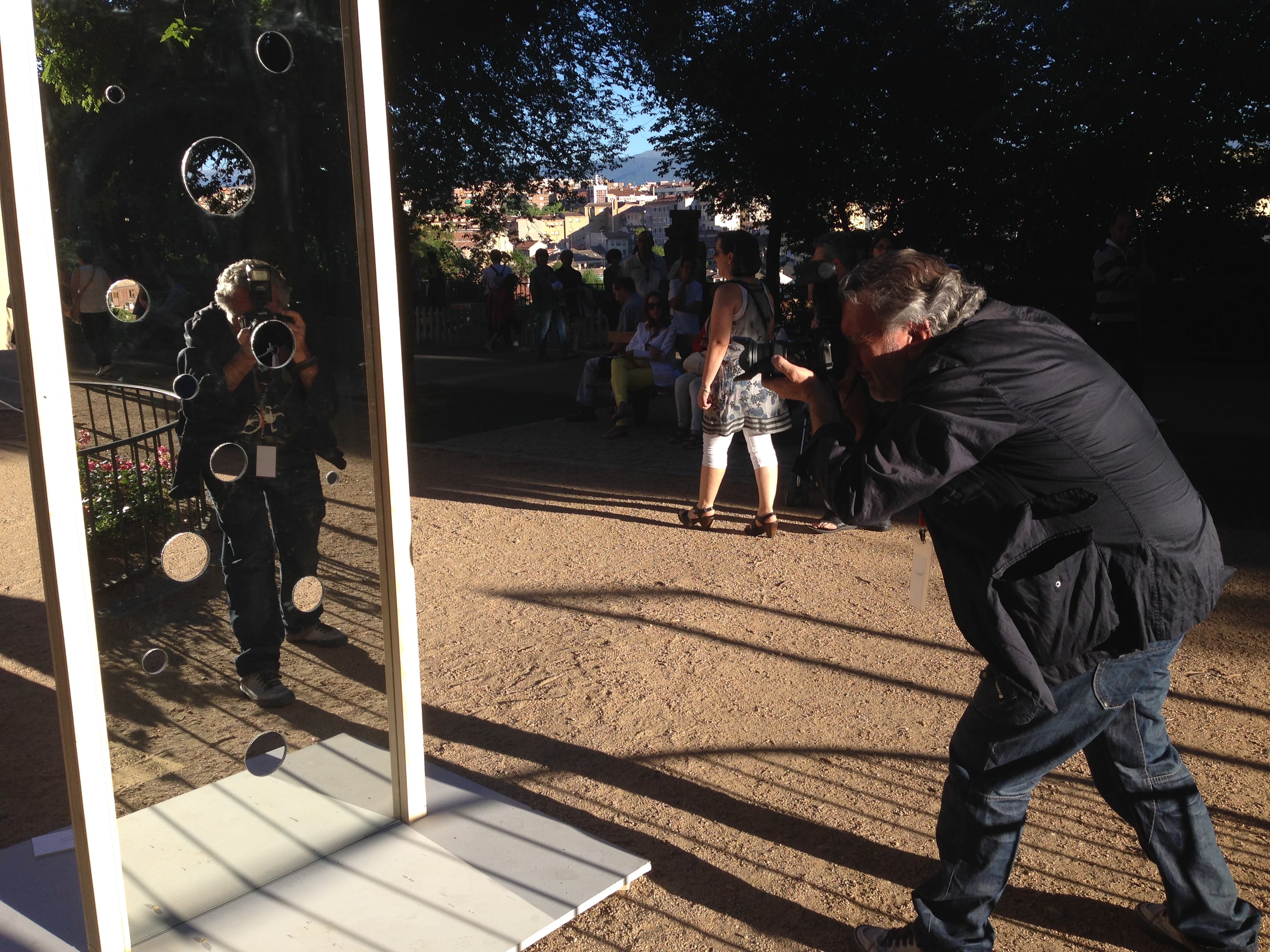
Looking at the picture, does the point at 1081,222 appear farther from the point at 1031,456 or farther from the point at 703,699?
the point at 1031,456

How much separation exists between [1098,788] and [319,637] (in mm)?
2015

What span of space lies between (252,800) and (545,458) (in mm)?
5760

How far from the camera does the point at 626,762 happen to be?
3564 millimetres

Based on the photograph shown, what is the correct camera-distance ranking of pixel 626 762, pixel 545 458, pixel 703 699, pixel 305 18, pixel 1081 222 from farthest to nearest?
1. pixel 1081 222
2. pixel 545 458
3. pixel 703 699
4. pixel 626 762
5. pixel 305 18

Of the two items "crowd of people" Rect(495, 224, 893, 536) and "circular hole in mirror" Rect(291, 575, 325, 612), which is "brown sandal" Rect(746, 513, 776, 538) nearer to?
"crowd of people" Rect(495, 224, 893, 536)

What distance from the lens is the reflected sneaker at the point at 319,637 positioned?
2783mm

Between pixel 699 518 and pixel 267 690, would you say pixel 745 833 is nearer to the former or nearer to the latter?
pixel 267 690

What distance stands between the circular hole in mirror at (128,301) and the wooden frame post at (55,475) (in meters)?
0.20

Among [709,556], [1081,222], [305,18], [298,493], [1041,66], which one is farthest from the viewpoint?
[1081,222]

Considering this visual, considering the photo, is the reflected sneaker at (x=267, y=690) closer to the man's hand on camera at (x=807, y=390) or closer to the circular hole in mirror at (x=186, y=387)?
the circular hole in mirror at (x=186, y=387)

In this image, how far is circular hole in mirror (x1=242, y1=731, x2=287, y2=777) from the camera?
2.76 metres

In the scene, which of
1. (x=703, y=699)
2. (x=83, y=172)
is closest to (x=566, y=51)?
(x=703, y=699)

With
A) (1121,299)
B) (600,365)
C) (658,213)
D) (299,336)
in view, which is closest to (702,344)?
(600,365)

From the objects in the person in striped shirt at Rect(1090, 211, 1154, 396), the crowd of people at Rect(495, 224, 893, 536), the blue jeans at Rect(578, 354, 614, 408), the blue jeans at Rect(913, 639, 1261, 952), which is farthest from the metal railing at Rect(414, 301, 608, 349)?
the blue jeans at Rect(913, 639, 1261, 952)
